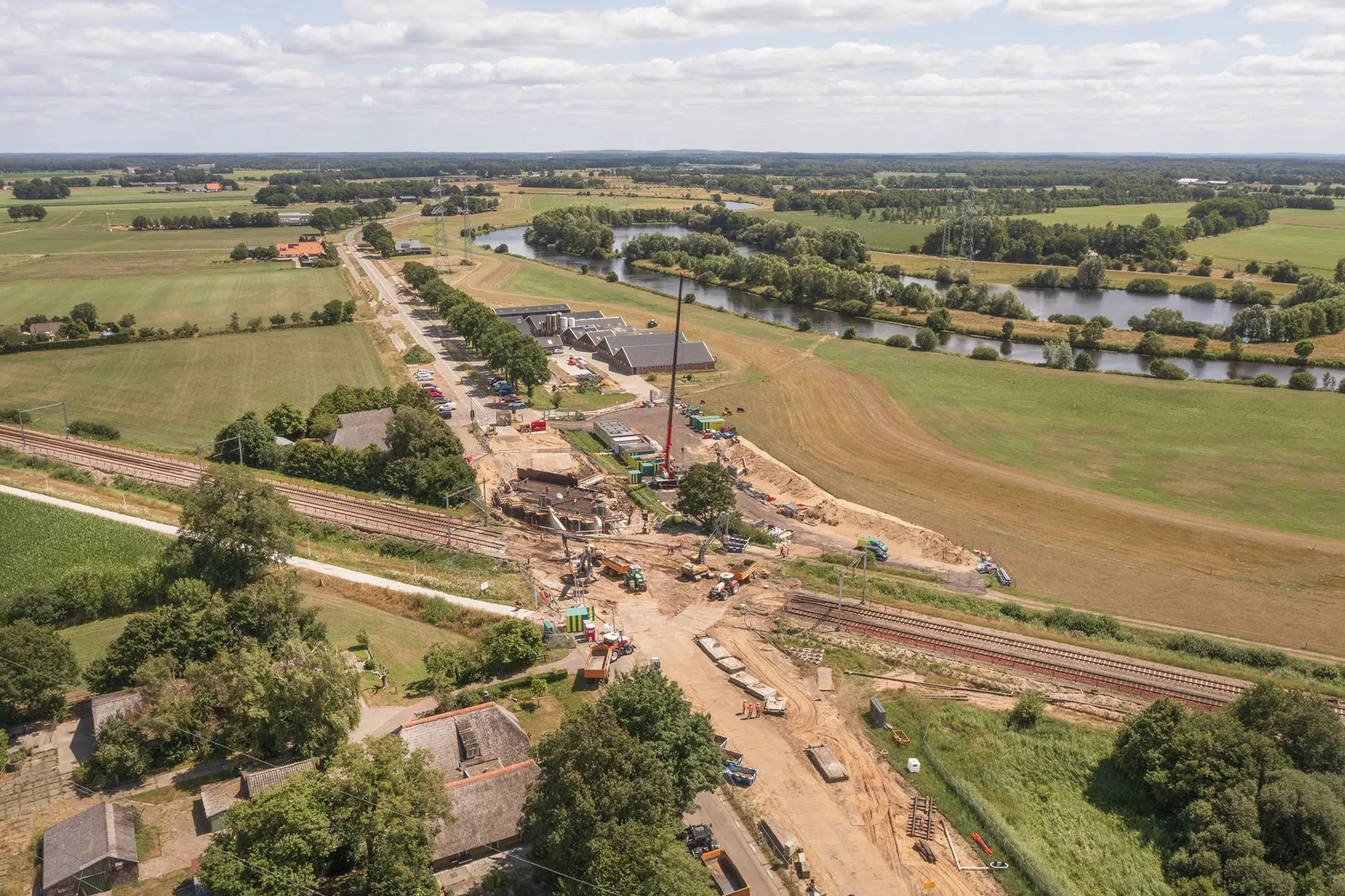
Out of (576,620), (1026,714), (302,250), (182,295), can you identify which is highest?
(302,250)

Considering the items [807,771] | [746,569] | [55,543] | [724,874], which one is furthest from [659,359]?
[724,874]

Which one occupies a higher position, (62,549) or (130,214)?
(130,214)

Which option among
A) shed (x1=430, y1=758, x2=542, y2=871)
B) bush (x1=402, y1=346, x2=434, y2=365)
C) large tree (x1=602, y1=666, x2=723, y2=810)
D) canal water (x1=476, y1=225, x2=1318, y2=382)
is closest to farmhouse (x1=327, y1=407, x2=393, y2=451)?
bush (x1=402, y1=346, x2=434, y2=365)

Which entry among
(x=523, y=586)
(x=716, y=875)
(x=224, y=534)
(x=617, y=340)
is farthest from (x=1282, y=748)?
(x=617, y=340)

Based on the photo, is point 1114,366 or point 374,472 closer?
point 374,472

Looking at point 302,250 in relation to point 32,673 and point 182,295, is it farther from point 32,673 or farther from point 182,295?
point 32,673

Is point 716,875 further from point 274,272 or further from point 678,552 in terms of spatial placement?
point 274,272

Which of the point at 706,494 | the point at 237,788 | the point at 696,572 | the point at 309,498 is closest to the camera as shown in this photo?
the point at 237,788
